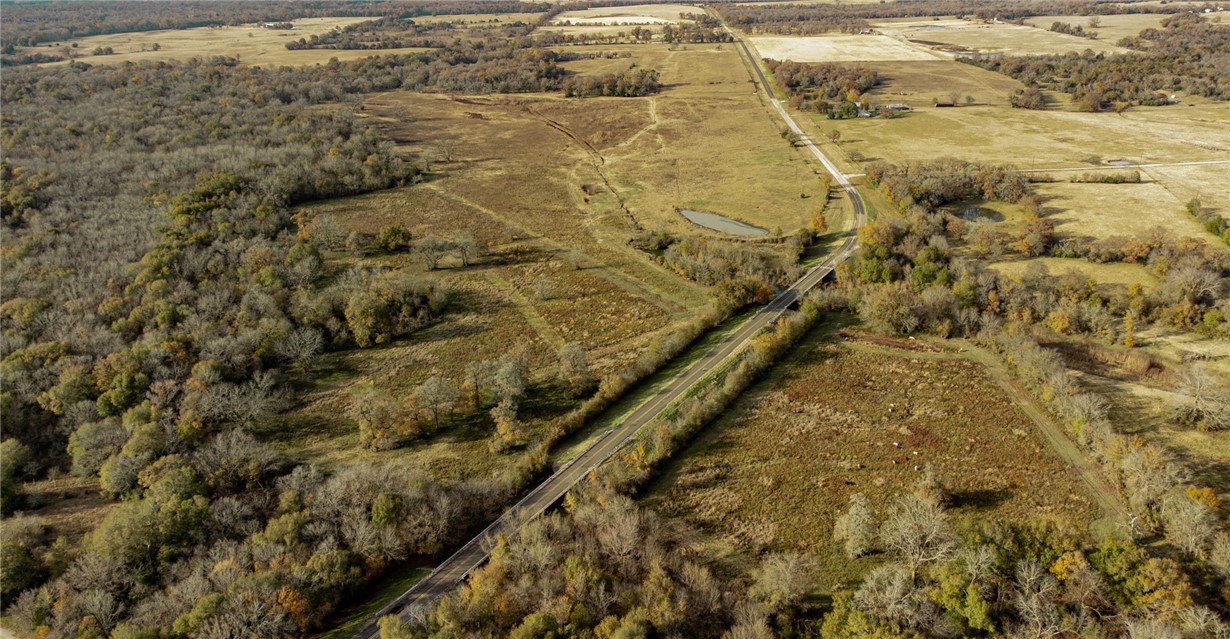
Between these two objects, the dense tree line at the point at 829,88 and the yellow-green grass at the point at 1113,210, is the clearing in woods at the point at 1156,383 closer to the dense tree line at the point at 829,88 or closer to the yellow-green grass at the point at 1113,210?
the yellow-green grass at the point at 1113,210

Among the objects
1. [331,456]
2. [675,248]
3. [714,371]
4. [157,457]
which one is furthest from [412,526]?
[675,248]

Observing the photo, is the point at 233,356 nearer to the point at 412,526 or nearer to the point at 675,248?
the point at 412,526

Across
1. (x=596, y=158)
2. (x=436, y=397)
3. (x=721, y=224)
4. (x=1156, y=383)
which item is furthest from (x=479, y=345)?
(x=596, y=158)

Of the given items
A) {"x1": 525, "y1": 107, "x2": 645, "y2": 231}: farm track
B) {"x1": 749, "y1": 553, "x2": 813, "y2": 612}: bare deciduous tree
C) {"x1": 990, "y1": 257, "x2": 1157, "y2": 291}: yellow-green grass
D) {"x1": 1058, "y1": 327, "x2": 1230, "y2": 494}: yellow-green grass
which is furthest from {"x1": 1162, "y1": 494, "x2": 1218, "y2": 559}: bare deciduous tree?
{"x1": 525, "y1": 107, "x2": 645, "y2": 231}: farm track

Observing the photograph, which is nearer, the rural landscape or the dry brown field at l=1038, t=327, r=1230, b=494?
the rural landscape

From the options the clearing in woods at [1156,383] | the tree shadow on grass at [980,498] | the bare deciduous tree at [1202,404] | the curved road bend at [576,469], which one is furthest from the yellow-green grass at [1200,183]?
the tree shadow on grass at [980,498]

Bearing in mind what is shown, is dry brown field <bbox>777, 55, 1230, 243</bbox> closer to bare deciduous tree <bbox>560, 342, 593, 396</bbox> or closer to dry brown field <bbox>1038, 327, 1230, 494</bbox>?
dry brown field <bbox>1038, 327, 1230, 494</bbox>

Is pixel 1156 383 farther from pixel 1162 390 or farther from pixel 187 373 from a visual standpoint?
pixel 187 373
